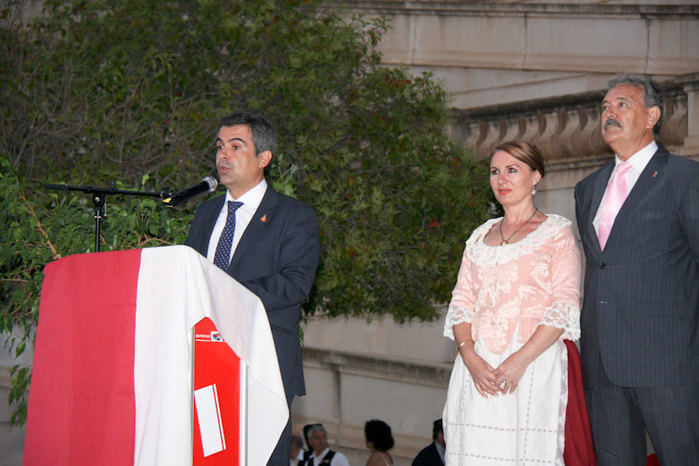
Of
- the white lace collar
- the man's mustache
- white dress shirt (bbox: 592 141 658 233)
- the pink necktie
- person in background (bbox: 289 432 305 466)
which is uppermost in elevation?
the man's mustache

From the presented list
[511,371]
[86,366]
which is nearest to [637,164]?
[511,371]

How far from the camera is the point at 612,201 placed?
361 cm

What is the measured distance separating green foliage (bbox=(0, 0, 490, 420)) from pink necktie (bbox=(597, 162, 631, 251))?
5055mm

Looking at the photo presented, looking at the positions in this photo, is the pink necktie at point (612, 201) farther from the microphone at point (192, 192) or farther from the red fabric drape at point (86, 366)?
the red fabric drape at point (86, 366)

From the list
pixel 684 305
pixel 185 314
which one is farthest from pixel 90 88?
pixel 684 305

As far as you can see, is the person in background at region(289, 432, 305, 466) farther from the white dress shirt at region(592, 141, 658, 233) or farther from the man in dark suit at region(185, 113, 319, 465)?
the white dress shirt at region(592, 141, 658, 233)

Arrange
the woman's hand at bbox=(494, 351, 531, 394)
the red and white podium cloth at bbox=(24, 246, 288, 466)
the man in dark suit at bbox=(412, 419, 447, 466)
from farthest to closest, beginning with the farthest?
the man in dark suit at bbox=(412, 419, 447, 466), the woman's hand at bbox=(494, 351, 531, 394), the red and white podium cloth at bbox=(24, 246, 288, 466)

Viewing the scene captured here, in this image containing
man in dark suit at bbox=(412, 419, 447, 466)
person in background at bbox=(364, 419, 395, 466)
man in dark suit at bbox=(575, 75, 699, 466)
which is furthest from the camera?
person in background at bbox=(364, 419, 395, 466)

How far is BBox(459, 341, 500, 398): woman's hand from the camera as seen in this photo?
364 cm

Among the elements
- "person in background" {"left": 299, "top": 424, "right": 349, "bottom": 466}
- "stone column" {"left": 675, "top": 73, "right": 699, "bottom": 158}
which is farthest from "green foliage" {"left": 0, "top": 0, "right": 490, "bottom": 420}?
"stone column" {"left": 675, "top": 73, "right": 699, "bottom": 158}

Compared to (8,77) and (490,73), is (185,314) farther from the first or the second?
(490,73)

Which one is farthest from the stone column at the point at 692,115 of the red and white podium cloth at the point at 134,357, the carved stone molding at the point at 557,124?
the red and white podium cloth at the point at 134,357

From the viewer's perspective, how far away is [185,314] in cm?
323

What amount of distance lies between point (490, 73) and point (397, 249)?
2613 mm
